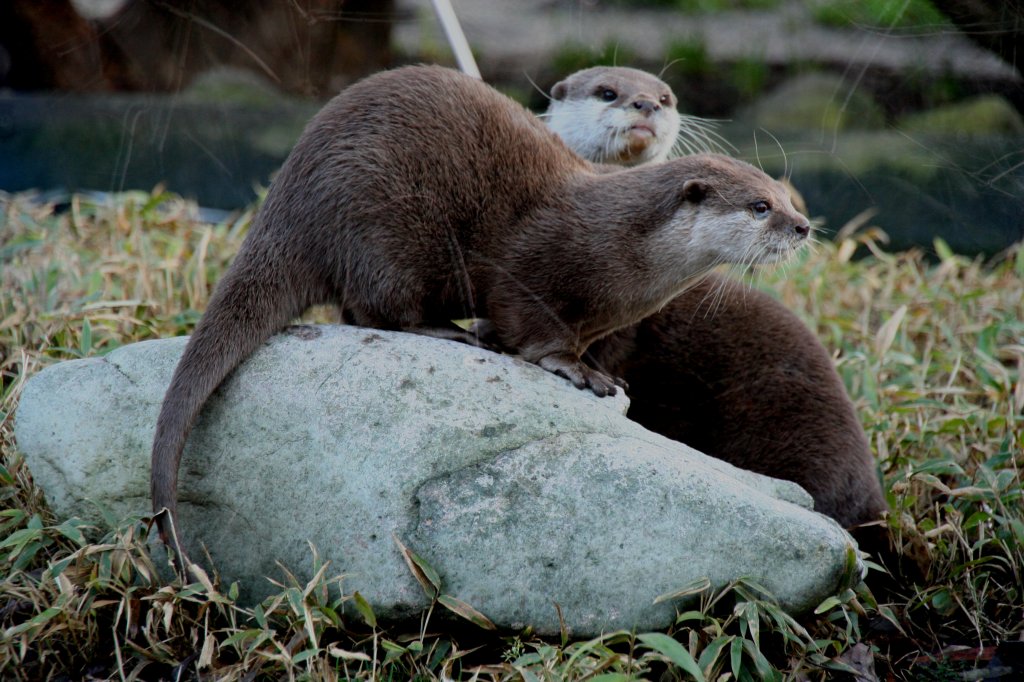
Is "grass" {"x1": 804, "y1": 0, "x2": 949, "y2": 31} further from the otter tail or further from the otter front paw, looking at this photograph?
the otter tail

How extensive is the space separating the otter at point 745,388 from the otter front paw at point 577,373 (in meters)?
0.40

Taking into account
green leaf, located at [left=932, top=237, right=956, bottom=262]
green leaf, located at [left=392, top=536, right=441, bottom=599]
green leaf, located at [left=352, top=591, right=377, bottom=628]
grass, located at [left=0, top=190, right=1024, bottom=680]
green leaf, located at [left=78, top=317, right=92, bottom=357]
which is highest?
green leaf, located at [left=78, top=317, right=92, bottom=357]

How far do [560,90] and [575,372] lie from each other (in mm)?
1252

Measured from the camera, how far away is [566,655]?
1892 mm

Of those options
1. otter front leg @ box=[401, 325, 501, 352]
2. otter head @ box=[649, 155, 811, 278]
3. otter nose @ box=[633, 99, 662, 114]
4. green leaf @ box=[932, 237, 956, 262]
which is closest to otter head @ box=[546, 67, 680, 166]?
otter nose @ box=[633, 99, 662, 114]

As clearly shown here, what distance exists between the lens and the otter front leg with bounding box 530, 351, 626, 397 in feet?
7.23

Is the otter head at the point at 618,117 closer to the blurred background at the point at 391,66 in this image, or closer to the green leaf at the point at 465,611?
the blurred background at the point at 391,66

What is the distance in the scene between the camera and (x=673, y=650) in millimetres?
1832

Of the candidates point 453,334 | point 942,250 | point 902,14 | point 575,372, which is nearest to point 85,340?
point 453,334

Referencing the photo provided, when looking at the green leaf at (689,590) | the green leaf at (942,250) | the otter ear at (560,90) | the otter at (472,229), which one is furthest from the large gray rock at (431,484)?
the green leaf at (942,250)

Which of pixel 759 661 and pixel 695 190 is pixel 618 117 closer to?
pixel 695 190

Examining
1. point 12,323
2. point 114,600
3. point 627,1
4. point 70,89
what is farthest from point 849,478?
point 627,1

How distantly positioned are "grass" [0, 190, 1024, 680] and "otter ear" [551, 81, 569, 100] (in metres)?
1.18

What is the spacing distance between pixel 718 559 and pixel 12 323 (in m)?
1.96
